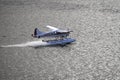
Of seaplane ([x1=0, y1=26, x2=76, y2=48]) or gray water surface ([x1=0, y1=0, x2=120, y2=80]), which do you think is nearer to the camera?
gray water surface ([x1=0, y1=0, x2=120, y2=80])

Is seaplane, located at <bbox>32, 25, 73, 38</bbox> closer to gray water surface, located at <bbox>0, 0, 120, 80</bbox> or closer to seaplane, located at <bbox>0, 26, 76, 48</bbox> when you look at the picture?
seaplane, located at <bbox>0, 26, 76, 48</bbox>

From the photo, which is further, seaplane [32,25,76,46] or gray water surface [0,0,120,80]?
seaplane [32,25,76,46]

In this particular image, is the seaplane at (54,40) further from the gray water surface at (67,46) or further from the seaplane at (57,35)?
the gray water surface at (67,46)

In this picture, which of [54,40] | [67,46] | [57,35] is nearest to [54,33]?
[57,35]

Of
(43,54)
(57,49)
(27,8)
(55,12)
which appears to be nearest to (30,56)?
(43,54)

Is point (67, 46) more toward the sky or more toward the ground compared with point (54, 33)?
more toward the ground

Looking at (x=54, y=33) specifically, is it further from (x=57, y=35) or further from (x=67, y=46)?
(x=67, y=46)

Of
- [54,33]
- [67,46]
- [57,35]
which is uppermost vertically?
[54,33]

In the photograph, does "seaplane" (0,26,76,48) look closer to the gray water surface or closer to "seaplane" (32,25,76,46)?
"seaplane" (32,25,76,46)

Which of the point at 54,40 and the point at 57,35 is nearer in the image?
the point at 57,35

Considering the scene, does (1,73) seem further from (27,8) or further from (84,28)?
(27,8)

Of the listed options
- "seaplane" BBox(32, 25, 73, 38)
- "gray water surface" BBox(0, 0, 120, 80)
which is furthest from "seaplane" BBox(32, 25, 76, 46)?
"gray water surface" BBox(0, 0, 120, 80)

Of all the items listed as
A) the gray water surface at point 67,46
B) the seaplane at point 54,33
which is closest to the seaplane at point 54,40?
the seaplane at point 54,33
